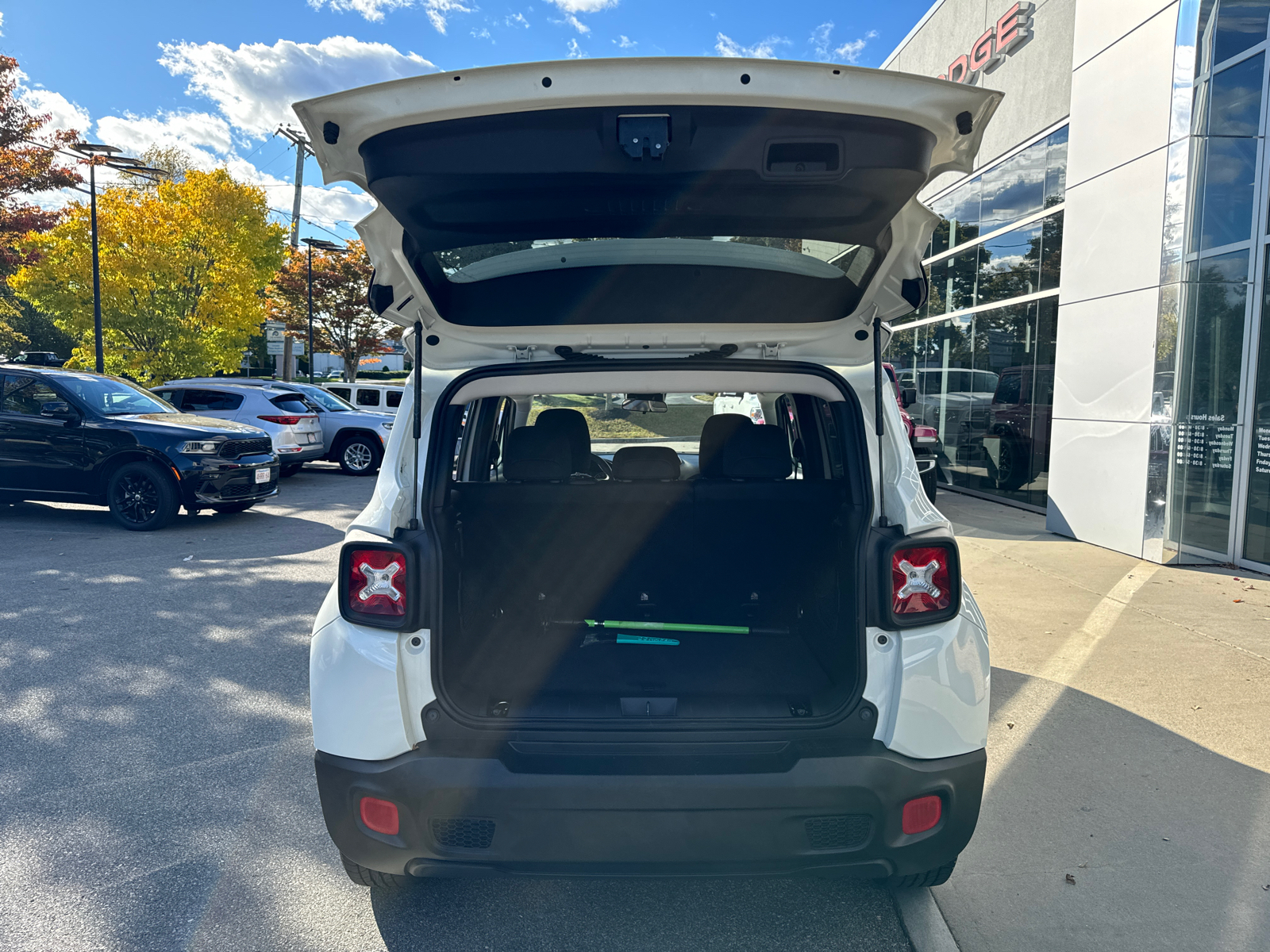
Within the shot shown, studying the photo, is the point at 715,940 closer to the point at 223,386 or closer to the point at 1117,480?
the point at 1117,480

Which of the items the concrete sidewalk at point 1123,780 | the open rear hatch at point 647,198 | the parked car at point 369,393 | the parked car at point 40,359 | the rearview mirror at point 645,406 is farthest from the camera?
the parked car at point 369,393

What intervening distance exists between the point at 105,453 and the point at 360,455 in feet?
22.2

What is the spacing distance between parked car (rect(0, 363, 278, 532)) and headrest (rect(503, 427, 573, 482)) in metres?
6.97

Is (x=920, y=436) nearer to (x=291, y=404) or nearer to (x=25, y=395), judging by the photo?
(x=291, y=404)

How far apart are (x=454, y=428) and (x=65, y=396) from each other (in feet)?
27.7

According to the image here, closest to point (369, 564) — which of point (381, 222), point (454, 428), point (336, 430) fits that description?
point (454, 428)

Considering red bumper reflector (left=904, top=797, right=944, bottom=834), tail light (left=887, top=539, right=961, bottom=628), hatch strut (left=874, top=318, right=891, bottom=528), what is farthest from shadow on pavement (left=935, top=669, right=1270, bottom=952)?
hatch strut (left=874, top=318, right=891, bottom=528)

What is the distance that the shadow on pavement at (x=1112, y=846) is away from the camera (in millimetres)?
2420

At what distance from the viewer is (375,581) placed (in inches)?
87.5

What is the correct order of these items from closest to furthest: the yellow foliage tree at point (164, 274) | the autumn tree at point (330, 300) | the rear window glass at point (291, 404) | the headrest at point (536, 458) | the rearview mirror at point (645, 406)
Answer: the headrest at point (536, 458) → the rearview mirror at point (645, 406) → the rear window glass at point (291, 404) → the yellow foliage tree at point (164, 274) → the autumn tree at point (330, 300)

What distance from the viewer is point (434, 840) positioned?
206 centimetres

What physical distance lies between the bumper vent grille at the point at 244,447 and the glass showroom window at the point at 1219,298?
935 centimetres

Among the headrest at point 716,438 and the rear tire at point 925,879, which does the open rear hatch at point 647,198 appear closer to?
the headrest at point 716,438

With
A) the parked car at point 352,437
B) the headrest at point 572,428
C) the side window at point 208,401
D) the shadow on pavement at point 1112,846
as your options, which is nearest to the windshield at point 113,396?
the side window at point 208,401
